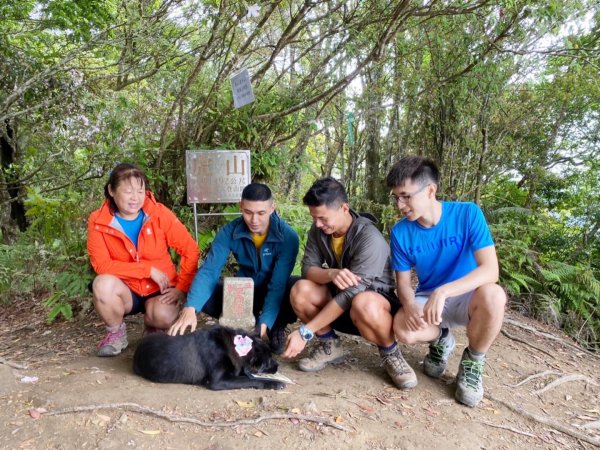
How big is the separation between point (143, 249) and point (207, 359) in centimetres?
119

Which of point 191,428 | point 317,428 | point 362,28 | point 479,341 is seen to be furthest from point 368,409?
point 362,28

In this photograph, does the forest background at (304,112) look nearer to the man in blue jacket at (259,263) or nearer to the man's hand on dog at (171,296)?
the man's hand on dog at (171,296)

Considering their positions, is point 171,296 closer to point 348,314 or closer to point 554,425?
point 348,314

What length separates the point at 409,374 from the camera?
10.0ft

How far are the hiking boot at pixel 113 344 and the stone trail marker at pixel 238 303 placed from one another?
881 millimetres

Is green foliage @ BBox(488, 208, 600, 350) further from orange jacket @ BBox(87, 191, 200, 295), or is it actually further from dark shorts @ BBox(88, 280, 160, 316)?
dark shorts @ BBox(88, 280, 160, 316)

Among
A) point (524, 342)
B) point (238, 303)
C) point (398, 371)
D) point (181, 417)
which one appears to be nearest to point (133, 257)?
point (238, 303)

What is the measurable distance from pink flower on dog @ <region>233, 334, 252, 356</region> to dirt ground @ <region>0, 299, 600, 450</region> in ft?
0.86

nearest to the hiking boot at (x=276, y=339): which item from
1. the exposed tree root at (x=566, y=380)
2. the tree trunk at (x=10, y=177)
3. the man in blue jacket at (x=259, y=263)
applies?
the man in blue jacket at (x=259, y=263)

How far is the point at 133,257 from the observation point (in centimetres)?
362

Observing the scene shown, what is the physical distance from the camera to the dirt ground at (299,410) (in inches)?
92.2

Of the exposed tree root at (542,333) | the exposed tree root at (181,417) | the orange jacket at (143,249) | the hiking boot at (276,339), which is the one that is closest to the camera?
the exposed tree root at (181,417)

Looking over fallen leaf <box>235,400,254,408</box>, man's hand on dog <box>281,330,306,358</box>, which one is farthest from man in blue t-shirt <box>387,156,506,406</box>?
fallen leaf <box>235,400,254,408</box>

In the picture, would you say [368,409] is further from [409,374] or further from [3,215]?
[3,215]
